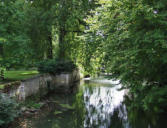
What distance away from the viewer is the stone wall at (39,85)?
11.0 metres

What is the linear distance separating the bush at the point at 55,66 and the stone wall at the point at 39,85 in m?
0.48

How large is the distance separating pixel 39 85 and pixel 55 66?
3634 mm

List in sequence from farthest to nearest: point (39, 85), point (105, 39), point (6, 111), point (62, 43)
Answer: point (62, 43), point (39, 85), point (105, 39), point (6, 111)

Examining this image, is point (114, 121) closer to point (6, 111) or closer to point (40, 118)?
point (40, 118)

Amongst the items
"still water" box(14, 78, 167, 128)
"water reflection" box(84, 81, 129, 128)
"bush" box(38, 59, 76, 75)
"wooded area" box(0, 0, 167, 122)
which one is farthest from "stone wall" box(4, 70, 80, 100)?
"water reflection" box(84, 81, 129, 128)

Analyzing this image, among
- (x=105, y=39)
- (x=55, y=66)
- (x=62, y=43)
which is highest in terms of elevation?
(x=62, y=43)

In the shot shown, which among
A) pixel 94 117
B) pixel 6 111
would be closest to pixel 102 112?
pixel 94 117

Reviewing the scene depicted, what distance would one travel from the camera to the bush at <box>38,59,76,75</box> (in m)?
17.1

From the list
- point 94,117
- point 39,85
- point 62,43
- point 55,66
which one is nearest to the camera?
point 94,117

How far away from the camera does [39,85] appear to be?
14688mm

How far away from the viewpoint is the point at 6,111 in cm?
796

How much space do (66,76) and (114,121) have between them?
9984 millimetres

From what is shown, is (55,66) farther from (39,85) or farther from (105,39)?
(105,39)

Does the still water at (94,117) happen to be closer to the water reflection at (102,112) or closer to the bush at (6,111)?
the water reflection at (102,112)
